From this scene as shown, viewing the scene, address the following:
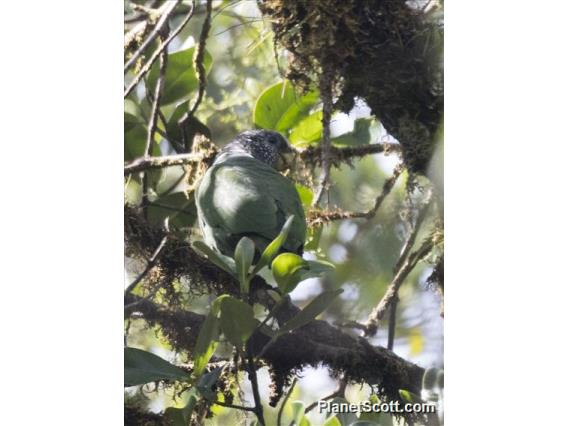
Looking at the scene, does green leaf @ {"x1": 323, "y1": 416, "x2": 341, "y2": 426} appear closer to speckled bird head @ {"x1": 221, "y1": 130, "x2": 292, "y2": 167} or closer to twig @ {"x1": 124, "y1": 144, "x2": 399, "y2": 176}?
twig @ {"x1": 124, "y1": 144, "x2": 399, "y2": 176}

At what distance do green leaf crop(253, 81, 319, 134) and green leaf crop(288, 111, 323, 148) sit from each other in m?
0.03

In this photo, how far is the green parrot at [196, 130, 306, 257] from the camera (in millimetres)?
2662

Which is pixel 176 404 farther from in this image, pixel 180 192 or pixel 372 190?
pixel 372 190

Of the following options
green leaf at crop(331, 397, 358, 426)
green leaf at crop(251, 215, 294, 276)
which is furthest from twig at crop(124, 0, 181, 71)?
green leaf at crop(331, 397, 358, 426)

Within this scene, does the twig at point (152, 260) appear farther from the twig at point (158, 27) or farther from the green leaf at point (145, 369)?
the twig at point (158, 27)

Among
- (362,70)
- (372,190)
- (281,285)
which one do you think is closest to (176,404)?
(281,285)

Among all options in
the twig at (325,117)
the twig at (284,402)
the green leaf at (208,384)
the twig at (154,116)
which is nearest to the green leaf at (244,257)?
the green leaf at (208,384)

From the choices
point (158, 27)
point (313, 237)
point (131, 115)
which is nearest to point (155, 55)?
point (158, 27)

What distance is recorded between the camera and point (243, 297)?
2574mm

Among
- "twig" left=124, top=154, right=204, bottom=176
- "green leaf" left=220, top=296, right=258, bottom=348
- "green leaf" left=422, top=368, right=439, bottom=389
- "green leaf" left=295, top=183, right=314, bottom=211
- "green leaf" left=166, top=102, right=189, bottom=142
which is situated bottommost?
"green leaf" left=422, top=368, right=439, bottom=389

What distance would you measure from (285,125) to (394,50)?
418mm

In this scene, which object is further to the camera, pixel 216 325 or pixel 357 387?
pixel 357 387

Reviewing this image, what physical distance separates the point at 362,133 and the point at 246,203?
481mm

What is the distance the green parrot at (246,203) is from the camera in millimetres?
2662
